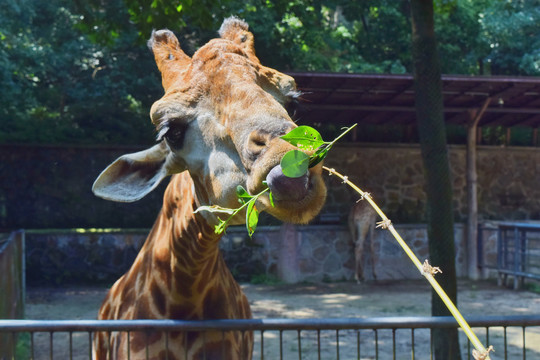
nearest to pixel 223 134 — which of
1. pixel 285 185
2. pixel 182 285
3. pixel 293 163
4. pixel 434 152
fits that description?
pixel 285 185

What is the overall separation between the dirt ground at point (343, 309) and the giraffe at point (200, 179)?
156 inches

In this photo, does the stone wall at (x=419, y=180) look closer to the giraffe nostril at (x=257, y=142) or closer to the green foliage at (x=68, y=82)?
the green foliage at (x=68, y=82)

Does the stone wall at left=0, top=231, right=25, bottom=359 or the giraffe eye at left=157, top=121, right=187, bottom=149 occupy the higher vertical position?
the giraffe eye at left=157, top=121, right=187, bottom=149

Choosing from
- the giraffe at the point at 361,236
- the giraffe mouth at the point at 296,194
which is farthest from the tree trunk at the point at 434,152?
the giraffe at the point at 361,236

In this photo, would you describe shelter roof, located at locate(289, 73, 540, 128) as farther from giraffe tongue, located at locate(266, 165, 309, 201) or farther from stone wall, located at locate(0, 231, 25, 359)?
giraffe tongue, located at locate(266, 165, 309, 201)

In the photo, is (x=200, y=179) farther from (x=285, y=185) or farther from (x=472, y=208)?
(x=472, y=208)

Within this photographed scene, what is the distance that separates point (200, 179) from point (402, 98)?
10.9 m

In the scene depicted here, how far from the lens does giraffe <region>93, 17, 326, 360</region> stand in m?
2.00

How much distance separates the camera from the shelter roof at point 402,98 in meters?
11.3

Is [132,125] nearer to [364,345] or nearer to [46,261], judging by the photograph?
[46,261]

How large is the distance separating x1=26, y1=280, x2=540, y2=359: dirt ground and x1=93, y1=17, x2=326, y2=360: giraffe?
3.96 metres

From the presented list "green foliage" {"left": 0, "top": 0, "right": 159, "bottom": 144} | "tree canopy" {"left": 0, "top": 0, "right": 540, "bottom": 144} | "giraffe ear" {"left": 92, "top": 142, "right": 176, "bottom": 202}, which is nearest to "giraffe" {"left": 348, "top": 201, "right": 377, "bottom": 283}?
"tree canopy" {"left": 0, "top": 0, "right": 540, "bottom": 144}

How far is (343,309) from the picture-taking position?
33.3ft

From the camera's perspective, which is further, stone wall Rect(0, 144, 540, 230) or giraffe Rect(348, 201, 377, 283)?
stone wall Rect(0, 144, 540, 230)
